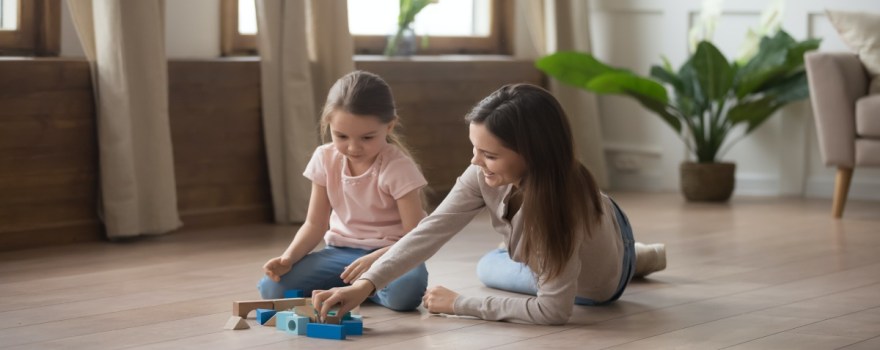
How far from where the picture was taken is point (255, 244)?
394 cm

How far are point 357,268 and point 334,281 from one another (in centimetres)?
27

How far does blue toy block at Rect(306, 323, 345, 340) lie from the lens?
2352 millimetres

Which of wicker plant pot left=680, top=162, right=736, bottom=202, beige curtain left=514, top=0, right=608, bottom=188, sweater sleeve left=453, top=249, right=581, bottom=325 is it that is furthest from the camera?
beige curtain left=514, top=0, right=608, bottom=188

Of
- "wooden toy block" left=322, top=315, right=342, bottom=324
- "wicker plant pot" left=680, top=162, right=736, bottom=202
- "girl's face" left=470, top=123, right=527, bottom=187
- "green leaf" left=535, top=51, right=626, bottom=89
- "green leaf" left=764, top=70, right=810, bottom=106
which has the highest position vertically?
"girl's face" left=470, top=123, right=527, bottom=187

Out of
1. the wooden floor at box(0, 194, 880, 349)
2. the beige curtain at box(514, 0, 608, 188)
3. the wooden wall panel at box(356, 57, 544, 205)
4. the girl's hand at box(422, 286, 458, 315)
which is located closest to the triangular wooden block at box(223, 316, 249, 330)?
the wooden floor at box(0, 194, 880, 349)

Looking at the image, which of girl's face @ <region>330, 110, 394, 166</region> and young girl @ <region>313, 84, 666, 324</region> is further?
girl's face @ <region>330, 110, 394, 166</region>

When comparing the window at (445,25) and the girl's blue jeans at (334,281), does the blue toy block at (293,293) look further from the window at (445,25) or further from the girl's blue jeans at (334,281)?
the window at (445,25)

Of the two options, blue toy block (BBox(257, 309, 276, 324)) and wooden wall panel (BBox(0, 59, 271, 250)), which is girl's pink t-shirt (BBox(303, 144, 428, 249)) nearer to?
blue toy block (BBox(257, 309, 276, 324))

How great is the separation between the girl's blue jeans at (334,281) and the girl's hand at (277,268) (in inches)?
1.1

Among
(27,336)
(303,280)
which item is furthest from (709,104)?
(27,336)

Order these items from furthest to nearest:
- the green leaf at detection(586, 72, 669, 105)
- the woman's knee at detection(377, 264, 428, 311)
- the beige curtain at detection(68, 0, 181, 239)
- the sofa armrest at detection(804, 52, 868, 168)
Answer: the green leaf at detection(586, 72, 669, 105)
the sofa armrest at detection(804, 52, 868, 168)
the beige curtain at detection(68, 0, 181, 239)
the woman's knee at detection(377, 264, 428, 311)

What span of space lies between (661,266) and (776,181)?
2.70 metres

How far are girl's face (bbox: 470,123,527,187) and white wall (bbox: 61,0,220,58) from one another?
7.58 ft

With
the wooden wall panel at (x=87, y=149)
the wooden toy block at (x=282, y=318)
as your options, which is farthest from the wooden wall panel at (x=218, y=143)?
the wooden toy block at (x=282, y=318)
